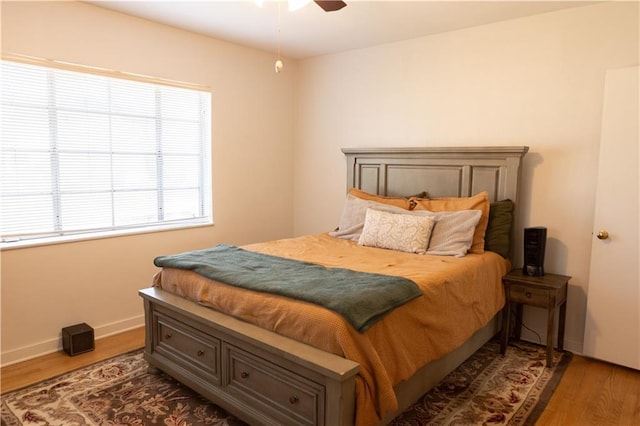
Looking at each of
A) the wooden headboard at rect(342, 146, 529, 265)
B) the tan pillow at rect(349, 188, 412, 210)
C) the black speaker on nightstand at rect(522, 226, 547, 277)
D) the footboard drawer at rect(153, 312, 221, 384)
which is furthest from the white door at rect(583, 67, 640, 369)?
the footboard drawer at rect(153, 312, 221, 384)

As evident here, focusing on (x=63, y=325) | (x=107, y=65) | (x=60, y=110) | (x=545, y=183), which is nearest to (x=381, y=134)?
(x=545, y=183)

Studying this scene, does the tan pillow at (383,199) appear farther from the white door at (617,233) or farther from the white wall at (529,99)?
the white door at (617,233)

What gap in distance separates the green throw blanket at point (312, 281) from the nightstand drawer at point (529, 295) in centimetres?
119

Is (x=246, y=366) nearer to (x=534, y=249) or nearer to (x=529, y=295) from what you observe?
(x=529, y=295)

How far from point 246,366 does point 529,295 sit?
203 centimetres

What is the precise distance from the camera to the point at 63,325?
3.23 metres

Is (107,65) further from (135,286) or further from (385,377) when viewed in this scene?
(385,377)

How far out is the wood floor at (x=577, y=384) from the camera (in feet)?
7.84

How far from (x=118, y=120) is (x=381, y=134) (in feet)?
7.75

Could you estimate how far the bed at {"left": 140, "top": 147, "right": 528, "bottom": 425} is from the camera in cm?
189

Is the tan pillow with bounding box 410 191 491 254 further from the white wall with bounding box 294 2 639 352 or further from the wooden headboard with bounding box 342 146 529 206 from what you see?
the white wall with bounding box 294 2 639 352

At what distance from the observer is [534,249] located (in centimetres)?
312

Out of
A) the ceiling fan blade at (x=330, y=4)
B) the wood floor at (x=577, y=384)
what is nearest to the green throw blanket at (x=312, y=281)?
the wood floor at (x=577, y=384)

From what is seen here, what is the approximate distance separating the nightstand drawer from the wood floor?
0.50 meters
